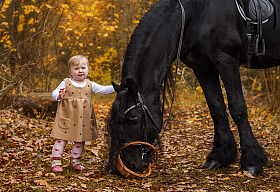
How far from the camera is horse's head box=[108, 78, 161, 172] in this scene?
3.10 m

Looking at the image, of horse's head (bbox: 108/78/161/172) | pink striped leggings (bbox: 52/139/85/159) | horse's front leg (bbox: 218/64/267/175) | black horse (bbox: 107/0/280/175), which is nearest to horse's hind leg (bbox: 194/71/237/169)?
black horse (bbox: 107/0/280/175)

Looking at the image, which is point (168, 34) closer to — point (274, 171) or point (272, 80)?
point (274, 171)

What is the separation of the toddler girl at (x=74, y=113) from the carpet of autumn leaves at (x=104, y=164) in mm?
349

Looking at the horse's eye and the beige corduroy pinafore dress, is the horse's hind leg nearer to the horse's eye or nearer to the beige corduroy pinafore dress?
the horse's eye

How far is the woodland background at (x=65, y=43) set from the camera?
7.89 metres

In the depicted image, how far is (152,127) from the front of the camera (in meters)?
3.27

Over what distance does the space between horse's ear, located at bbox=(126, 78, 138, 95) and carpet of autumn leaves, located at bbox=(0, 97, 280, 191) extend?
758mm

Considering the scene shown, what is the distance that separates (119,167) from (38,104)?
5395 mm

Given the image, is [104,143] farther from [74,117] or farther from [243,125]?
[243,125]

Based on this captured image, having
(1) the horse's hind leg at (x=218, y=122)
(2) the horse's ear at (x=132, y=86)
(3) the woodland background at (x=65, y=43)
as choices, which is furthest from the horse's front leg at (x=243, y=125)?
(3) the woodland background at (x=65, y=43)

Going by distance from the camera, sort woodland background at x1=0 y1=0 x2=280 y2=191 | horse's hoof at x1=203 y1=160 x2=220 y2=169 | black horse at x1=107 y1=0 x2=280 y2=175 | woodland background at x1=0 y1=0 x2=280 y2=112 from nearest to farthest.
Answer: black horse at x1=107 y1=0 x2=280 y2=175 < woodland background at x1=0 y1=0 x2=280 y2=191 < horse's hoof at x1=203 y1=160 x2=220 y2=169 < woodland background at x1=0 y1=0 x2=280 y2=112

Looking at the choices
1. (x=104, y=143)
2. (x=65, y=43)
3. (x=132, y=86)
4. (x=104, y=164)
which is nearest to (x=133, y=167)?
(x=104, y=143)

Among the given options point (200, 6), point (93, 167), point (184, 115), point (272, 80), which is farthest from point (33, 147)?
point (272, 80)

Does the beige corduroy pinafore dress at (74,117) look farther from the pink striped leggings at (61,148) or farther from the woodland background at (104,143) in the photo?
the woodland background at (104,143)
